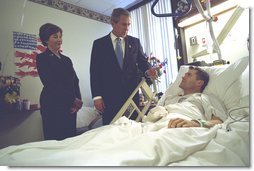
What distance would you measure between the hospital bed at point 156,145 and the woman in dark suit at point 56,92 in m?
0.07


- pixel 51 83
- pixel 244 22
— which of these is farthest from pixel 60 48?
pixel 244 22

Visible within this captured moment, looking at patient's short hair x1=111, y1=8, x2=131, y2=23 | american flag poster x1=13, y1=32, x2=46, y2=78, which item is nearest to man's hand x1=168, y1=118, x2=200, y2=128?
patient's short hair x1=111, y1=8, x2=131, y2=23

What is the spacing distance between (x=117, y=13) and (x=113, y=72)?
264mm

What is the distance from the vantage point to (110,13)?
0.95 m

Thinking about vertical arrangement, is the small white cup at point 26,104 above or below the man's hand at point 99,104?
above

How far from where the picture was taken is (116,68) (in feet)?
2.93

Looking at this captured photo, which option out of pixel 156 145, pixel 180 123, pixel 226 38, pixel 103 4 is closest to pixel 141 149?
pixel 156 145

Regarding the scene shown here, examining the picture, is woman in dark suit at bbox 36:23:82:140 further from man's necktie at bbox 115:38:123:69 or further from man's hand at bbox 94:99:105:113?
man's necktie at bbox 115:38:123:69

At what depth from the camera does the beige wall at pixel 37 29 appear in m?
0.90

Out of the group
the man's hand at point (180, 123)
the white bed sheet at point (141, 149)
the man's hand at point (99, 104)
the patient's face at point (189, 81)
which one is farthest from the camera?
the patient's face at point (189, 81)

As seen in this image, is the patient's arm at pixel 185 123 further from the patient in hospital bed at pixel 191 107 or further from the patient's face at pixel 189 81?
the patient's face at pixel 189 81

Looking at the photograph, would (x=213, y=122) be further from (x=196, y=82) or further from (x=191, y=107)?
(x=196, y=82)

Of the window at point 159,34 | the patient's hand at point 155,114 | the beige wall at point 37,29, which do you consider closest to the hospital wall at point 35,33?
the beige wall at point 37,29

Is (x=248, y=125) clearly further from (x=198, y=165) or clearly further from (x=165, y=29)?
(x=165, y=29)
